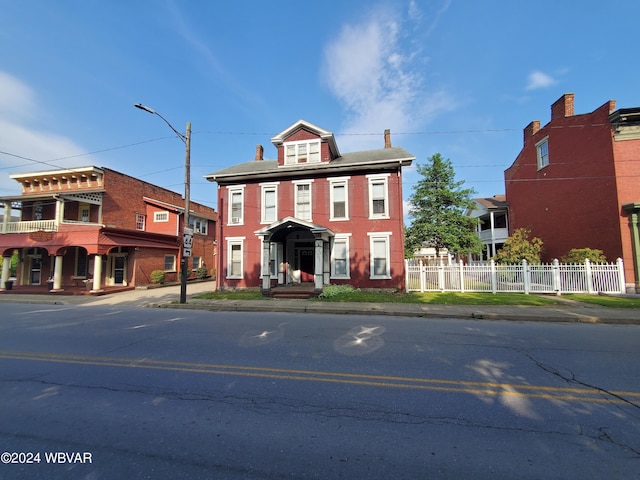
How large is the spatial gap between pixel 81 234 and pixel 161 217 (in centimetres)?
667

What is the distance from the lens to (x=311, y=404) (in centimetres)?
376

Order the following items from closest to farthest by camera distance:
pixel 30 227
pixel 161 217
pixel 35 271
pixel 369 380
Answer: pixel 369 380, pixel 30 227, pixel 35 271, pixel 161 217

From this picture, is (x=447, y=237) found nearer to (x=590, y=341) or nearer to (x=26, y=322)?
(x=590, y=341)

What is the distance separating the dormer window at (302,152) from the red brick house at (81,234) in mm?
12594

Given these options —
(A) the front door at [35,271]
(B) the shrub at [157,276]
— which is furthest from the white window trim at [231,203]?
(A) the front door at [35,271]

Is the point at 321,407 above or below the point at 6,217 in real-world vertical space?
below

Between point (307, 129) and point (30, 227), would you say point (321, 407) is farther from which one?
point (30, 227)

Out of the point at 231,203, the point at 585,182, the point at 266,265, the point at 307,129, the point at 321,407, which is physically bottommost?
the point at 321,407

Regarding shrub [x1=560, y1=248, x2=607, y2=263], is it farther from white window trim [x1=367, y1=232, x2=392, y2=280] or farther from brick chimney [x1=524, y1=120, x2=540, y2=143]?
brick chimney [x1=524, y1=120, x2=540, y2=143]

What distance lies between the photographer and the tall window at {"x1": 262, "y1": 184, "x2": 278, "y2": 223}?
702 inches

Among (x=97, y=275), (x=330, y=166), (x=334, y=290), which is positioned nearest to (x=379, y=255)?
(x=334, y=290)

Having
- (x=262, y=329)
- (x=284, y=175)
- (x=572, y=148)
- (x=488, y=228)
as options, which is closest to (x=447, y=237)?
(x=572, y=148)

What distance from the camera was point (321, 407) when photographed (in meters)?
3.68

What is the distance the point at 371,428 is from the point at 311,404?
0.88 m
